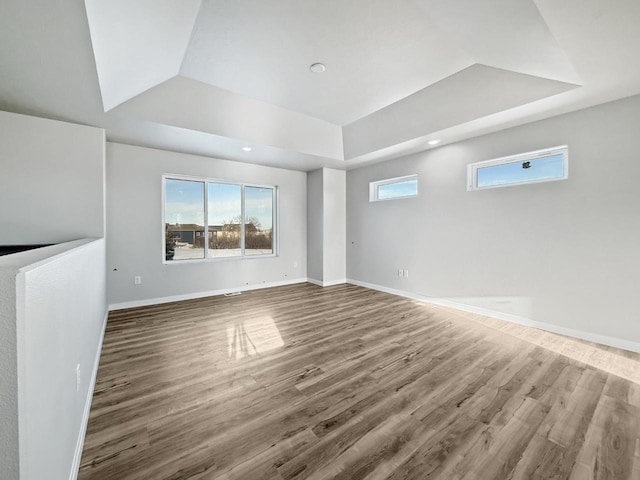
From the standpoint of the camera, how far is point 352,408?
1.82m

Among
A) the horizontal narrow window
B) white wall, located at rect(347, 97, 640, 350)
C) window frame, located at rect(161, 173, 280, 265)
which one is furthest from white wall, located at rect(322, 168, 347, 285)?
white wall, located at rect(347, 97, 640, 350)

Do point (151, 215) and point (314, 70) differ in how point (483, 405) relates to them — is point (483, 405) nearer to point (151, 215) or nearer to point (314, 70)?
point (314, 70)

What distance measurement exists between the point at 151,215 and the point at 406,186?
4.25 metres

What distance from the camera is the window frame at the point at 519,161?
3.04m

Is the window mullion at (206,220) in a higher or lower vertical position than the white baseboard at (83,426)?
higher

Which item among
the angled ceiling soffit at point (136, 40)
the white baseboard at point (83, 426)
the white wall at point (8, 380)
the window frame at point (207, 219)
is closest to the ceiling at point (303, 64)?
the angled ceiling soffit at point (136, 40)

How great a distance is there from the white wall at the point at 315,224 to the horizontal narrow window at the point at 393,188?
3.52 ft

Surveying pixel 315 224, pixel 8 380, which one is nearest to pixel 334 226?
pixel 315 224

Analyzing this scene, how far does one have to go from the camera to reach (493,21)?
1943mm

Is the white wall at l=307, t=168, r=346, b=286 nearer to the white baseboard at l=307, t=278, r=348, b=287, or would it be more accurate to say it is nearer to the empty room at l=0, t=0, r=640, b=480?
the white baseboard at l=307, t=278, r=348, b=287

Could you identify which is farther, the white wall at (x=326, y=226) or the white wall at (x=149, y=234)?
the white wall at (x=326, y=226)

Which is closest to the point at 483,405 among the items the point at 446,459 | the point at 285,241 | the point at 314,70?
the point at 446,459

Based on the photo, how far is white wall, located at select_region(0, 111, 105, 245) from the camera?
2.76 meters

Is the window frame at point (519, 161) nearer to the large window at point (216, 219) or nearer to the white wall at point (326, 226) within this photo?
the white wall at point (326, 226)
